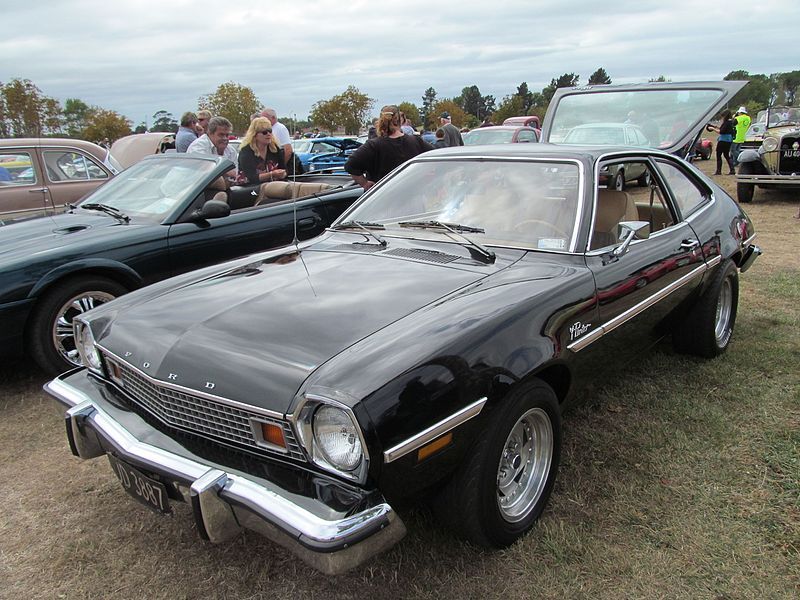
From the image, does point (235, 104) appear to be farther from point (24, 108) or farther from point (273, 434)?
point (273, 434)

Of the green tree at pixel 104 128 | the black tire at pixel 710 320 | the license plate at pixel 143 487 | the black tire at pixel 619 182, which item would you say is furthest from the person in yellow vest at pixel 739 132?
the green tree at pixel 104 128

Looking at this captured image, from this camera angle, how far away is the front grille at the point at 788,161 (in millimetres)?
10438

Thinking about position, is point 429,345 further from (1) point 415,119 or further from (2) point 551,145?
(1) point 415,119

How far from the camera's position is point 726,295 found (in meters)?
4.37

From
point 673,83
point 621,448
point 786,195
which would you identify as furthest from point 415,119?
point 621,448

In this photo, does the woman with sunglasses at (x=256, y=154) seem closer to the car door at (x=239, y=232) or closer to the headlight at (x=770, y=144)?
the car door at (x=239, y=232)

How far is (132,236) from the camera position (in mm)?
4539

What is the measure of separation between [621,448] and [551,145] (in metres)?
1.78

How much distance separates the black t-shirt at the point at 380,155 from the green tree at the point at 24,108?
1722 centimetres

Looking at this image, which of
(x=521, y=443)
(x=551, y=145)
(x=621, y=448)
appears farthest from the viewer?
(x=551, y=145)

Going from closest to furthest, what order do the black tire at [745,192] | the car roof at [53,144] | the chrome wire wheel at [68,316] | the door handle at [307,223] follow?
the chrome wire wheel at [68,316], the door handle at [307,223], the car roof at [53,144], the black tire at [745,192]

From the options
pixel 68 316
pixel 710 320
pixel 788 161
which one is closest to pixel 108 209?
pixel 68 316

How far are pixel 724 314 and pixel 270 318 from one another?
11.5ft

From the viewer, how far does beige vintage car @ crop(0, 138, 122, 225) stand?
22.4 feet
